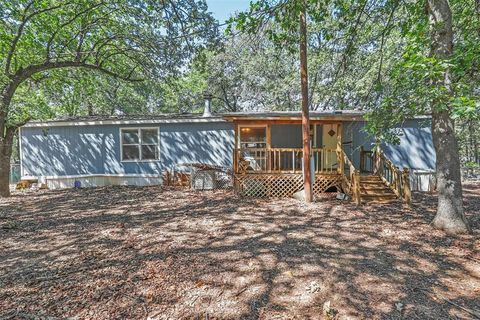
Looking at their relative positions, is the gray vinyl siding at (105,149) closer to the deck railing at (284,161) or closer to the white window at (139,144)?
the white window at (139,144)

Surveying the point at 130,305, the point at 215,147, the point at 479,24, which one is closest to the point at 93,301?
the point at 130,305

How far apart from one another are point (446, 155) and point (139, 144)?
10314 mm

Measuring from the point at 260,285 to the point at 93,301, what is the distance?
1.80 meters

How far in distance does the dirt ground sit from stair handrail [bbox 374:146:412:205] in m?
0.72

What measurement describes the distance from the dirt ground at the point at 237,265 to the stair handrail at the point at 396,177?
722 millimetres

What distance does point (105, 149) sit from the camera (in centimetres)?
1141

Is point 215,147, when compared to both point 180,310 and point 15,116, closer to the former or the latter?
point 15,116

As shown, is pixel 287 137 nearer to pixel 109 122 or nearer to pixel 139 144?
pixel 139 144

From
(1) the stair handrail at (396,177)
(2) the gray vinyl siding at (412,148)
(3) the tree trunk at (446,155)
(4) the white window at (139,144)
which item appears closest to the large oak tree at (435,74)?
(3) the tree trunk at (446,155)

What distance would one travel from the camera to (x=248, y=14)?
466 cm

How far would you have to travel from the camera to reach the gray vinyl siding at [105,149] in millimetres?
11234

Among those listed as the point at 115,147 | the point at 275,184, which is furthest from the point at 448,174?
the point at 115,147

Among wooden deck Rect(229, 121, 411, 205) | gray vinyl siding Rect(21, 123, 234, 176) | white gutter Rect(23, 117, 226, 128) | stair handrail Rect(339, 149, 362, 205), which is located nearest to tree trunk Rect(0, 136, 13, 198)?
gray vinyl siding Rect(21, 123, 234, 176)

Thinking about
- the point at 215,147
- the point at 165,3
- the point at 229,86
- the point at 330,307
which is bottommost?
the point at 330,307
